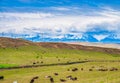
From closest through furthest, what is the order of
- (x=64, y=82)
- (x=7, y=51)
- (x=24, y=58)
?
1. (x=64, y=82)
2. (x=24, y=58)
3. (x=7, y=51)

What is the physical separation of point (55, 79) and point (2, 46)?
116692 mm

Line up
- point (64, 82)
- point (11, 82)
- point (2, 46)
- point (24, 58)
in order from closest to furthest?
point (64, 82) < point (11, 82) < point (24, 58) < point (2, 46)

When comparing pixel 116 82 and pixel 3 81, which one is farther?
pixel 3 81

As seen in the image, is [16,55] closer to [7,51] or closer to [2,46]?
[7,51]

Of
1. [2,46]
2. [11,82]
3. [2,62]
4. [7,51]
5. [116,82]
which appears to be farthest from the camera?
[2,46]

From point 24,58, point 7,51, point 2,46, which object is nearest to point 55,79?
point 24,58

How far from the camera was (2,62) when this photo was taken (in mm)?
139625

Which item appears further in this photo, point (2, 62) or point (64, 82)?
point (2, 62)

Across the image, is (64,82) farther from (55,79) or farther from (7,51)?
(7,51)

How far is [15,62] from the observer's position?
141000mm

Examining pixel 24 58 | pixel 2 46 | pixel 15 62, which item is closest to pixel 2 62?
pixel 15 62

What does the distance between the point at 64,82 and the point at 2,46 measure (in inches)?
4866

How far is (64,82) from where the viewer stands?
71875 millimetres

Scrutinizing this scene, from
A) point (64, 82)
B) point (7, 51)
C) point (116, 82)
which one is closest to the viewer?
point (116, 82)
